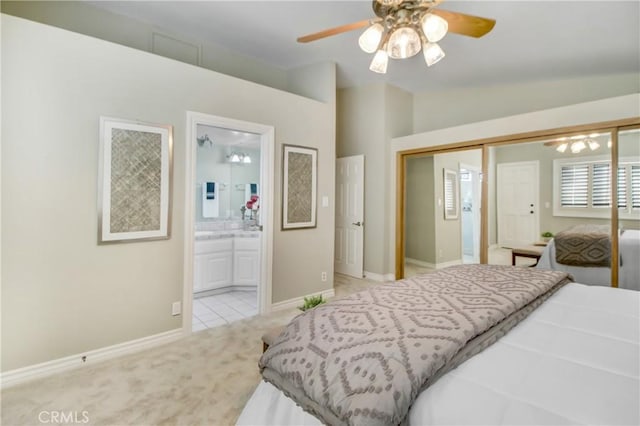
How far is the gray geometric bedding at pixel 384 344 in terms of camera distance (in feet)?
2.66

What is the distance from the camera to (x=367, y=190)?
4691 mm

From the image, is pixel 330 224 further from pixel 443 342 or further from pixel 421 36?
pixel 443 342

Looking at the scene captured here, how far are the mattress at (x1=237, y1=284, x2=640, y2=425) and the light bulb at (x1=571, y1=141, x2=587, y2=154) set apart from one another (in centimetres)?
247

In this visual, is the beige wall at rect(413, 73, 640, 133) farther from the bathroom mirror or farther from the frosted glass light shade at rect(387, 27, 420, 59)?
the frosted glass light shade at rect(387, 27, 420, 59)

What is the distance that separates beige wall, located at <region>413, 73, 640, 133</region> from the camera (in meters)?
3.29

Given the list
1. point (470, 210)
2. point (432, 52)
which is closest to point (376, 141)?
point (470, 210)

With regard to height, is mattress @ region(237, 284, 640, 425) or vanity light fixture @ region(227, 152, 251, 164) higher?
vanity light fixture @ region(227, 152, 251, 164)

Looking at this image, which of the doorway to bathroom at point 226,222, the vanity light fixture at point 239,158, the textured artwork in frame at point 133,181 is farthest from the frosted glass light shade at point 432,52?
the vanity light fixture at point 239,158

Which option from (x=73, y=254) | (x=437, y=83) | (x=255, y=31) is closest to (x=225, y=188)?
(x=255, y=31)

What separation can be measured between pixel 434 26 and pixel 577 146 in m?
2.55

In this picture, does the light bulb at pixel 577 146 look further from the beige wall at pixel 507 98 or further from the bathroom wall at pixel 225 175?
the bathroom wall at pixel 225 175

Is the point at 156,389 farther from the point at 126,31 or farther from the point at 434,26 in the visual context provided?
the point at 126,31

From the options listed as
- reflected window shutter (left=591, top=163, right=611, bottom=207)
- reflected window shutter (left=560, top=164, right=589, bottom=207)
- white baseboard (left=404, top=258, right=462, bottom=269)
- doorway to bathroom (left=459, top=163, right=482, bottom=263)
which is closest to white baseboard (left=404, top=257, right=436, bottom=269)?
white baseboard (left=404, top=258, right=462, bottom=269)

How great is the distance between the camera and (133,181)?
7.83 ft
